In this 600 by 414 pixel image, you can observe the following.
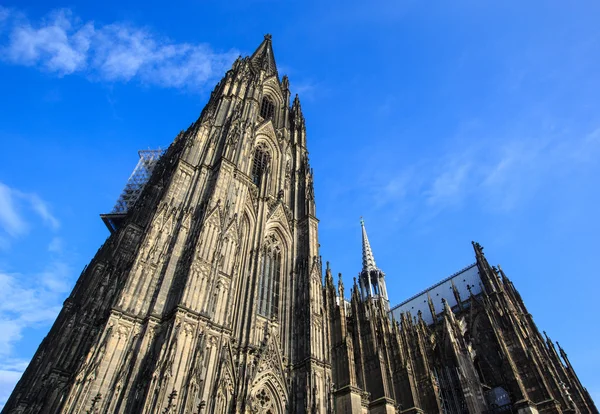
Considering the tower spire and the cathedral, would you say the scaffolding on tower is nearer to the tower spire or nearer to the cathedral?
the cathedral

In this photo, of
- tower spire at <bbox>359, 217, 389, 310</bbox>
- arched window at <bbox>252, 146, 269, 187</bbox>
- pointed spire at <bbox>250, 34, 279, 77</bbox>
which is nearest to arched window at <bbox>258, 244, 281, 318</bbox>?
arched window at <bbox>252, 146, 269, 187</bbox>

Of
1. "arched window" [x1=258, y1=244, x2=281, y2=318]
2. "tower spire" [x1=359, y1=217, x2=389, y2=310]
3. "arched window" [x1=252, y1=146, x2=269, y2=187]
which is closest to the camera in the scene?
"arched window" [x1=258, y1=244, x2=281, y2=318]

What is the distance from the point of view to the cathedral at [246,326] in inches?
537

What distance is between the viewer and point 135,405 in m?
12.2

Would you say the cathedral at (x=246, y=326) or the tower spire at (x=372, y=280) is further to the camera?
the tower spire at (x=372, y=280)

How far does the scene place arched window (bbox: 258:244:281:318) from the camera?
2020 centimetres

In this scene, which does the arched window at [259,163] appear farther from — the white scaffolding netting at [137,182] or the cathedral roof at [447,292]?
the cathedral roof at [447,292]

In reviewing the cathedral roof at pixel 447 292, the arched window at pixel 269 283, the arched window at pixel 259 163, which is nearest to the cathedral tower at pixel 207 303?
the arched window at pixel 269 283

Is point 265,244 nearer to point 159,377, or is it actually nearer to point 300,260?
point 300,260

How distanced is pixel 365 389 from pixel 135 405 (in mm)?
12374

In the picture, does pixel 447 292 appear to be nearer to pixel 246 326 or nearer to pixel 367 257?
pixel 367 257

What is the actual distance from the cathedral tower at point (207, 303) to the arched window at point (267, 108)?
394 cm

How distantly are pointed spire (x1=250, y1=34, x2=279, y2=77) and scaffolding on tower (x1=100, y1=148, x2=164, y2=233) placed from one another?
15219mm

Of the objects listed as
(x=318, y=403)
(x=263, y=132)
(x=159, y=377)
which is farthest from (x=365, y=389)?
(x=263, y=132)
